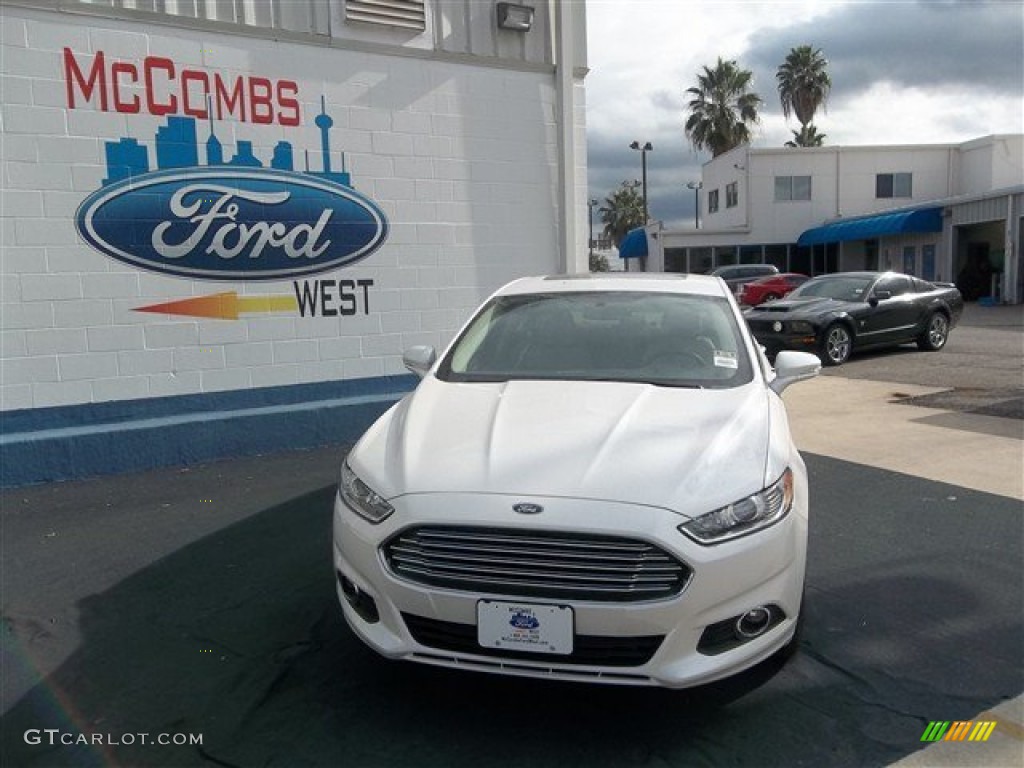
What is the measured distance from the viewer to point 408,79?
24.6 ft

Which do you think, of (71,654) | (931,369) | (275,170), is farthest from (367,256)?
(931,369)

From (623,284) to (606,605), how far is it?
8.16 feet

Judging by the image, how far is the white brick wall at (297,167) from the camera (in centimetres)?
601

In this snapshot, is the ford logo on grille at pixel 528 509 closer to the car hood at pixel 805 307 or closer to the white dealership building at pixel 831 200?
the car hood at pixel 805 307

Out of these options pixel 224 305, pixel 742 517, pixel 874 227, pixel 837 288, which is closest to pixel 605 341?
pixel 742 517

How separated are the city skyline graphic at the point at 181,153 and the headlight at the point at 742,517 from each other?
5408 millimetres

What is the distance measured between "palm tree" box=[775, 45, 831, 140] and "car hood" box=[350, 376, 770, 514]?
165 feet

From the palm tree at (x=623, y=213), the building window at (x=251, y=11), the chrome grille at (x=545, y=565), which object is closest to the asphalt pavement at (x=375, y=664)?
the chrome grille at (x=545, y=565)

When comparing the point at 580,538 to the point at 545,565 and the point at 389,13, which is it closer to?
the point at 545,565

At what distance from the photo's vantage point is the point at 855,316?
12984 mm

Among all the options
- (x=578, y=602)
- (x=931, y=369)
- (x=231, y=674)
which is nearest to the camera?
(x=578, y=602)

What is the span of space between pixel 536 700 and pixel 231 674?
126 centimetres

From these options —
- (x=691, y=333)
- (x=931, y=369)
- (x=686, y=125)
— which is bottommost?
(x=931, y=369)

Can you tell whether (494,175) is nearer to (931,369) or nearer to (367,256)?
(367,256)
